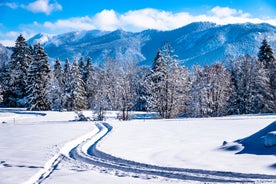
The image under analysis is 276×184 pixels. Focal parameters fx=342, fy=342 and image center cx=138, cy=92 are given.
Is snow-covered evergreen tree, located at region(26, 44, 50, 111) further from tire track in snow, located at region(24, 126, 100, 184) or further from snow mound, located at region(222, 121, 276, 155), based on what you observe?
snow mound, located at region(222, 121, 276, 155)

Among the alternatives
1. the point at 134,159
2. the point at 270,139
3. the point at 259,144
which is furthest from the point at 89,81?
the point at 270,139

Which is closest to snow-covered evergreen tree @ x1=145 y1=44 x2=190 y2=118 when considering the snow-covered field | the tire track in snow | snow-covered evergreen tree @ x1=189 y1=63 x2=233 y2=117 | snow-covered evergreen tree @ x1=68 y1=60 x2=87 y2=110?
snow-covered evergreen tree @ x1=189 y1=63 x2=233 y2=117

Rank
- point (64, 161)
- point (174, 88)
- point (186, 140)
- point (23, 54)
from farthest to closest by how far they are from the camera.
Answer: point (23, 54) → point (174, 88) → point (186, 140) → point (64, 161)

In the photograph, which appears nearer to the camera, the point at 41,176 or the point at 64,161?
the point at 41,176

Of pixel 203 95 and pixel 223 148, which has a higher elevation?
pixel 203 95

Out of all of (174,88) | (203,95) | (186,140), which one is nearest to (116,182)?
(186,140)

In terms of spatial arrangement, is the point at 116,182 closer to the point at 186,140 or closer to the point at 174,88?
the point at 186,140

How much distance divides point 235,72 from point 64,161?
44743 mm

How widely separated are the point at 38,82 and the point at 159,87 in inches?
795

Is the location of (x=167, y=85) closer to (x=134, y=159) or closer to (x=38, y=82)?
(x=38, y=82)

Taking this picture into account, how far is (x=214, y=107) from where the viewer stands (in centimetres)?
4847

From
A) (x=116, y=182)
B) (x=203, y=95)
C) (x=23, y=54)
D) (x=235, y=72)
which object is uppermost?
(x=23, y=54)

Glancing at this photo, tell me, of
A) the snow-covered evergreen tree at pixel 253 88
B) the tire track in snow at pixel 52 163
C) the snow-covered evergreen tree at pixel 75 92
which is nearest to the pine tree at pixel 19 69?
the snow-covered evergreen tree at pixel 75 92

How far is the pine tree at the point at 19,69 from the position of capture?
57031mm
